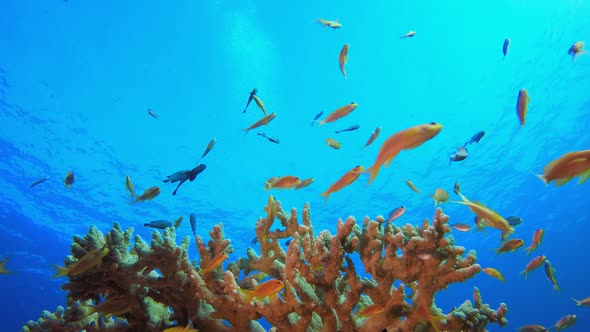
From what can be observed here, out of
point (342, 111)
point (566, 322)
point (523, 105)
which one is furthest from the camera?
point (566, 322)

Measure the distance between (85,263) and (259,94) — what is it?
1873cm

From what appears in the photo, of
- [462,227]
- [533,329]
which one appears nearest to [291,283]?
[462,227]

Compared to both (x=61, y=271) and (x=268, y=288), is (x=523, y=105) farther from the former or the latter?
(x=61, y=271)

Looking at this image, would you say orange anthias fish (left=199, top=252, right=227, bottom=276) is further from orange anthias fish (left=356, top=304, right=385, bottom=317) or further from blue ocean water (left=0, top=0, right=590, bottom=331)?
blue ocean water (left=0, top=0, right=590, bottom=331)

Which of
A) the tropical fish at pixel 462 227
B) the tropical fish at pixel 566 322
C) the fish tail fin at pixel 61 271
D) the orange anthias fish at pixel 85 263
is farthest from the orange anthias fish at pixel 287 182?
the tropical fish at pixel 566 322

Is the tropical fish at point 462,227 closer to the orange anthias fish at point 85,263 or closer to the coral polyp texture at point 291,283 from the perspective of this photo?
the coral polyp texture at point 291,283

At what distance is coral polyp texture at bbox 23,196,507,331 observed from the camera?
2.72m

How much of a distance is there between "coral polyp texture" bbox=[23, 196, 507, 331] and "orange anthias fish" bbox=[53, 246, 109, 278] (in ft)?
0.53

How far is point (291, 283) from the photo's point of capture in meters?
2.91

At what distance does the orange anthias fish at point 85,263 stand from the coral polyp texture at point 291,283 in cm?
16

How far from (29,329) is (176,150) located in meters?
21.4

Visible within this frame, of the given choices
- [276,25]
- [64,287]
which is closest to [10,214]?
[276,25]

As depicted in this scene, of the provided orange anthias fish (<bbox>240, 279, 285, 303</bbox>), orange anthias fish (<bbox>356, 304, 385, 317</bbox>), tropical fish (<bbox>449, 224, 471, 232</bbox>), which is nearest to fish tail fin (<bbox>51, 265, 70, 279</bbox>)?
orange anthias fish (<bbox>240, 279, 285, 303</bbox>)

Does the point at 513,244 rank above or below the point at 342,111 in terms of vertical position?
below
